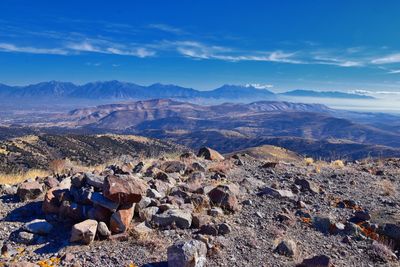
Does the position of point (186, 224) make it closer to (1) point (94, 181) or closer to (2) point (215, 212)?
(2) point (215, 212)

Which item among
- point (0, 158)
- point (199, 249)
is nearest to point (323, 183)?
point (199, 249)

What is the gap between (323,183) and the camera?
47.3 feet

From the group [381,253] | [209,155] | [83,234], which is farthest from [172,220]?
[209,155]

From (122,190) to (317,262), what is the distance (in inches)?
181

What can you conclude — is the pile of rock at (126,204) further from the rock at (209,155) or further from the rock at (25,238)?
the rock at (209,155)

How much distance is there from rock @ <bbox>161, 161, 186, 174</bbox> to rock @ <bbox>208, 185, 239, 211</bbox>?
3.31 metres

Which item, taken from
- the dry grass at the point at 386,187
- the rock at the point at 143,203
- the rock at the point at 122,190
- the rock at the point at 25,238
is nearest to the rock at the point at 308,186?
the dry grass at the point at 386,187

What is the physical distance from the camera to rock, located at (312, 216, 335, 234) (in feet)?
32.1

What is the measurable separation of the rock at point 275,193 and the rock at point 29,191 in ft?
22.3

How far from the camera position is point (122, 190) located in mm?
8461

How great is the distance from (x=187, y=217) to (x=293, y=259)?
2639 mm

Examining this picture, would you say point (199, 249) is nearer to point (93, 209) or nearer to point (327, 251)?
point (93, 209)

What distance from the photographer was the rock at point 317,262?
7.60 meters

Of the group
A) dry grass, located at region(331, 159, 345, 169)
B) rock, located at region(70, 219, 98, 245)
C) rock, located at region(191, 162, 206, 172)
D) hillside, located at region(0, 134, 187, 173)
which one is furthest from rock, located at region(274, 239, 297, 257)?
hillside, located at region(0, 134, 187, 173)
